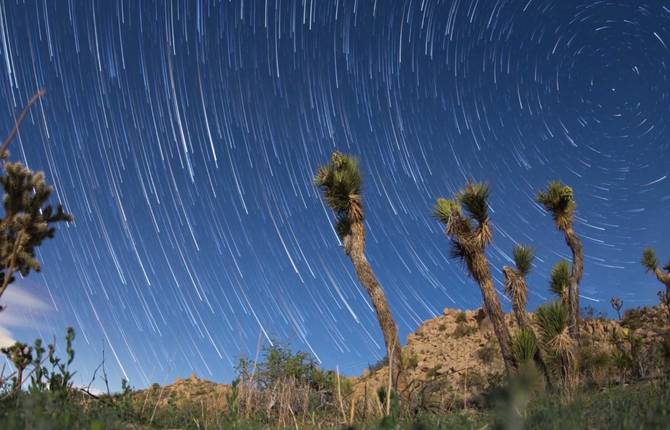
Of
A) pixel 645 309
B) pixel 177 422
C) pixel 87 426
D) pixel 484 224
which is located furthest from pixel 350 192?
pixel 645 309

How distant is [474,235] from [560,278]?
6.95 metres

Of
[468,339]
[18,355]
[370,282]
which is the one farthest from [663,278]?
[18,355]

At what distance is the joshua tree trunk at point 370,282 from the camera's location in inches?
663

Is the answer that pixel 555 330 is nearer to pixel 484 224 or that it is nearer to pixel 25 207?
pixel 484 224

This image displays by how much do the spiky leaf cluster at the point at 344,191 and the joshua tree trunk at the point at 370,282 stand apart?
408 mm

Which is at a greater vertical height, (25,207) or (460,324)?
(460,324)

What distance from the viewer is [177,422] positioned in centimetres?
844

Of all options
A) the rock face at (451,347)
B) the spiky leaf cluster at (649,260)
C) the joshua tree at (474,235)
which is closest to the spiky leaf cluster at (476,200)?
the joshua tree at (474,235)

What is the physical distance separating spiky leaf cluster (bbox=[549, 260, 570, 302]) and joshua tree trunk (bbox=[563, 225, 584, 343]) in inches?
66.0

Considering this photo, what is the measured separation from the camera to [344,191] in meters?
19.5

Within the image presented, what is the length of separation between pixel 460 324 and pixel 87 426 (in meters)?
40.1

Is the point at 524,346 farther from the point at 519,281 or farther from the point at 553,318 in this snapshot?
the point at 519,281

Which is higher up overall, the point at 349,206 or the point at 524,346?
the point at 349,206

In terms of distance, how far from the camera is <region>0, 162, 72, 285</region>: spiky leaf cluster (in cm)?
608
